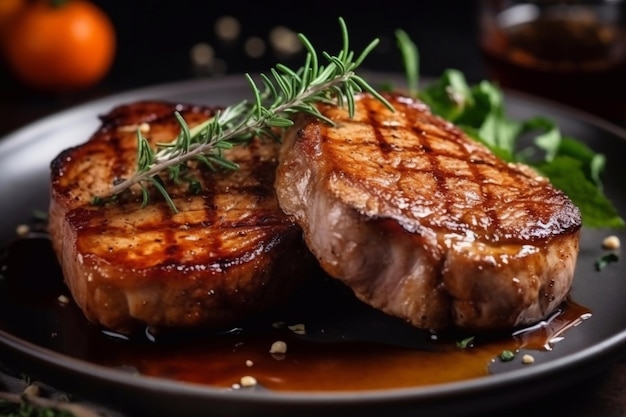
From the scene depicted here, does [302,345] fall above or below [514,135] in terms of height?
below

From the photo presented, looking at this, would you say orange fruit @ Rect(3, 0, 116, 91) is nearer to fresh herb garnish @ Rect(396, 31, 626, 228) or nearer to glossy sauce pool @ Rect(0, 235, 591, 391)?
fresh herb garnish @ Rect(396, 31, 626, 228)

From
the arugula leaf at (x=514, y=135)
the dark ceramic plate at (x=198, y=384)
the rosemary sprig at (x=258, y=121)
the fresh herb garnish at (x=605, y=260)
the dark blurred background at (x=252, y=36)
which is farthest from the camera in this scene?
the dark blurred background at (x=252, y=36)

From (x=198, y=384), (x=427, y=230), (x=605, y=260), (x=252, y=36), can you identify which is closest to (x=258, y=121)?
(x=427, y=230)

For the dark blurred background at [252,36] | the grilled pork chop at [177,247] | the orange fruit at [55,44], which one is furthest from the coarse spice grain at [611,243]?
the orange fruit at [55,44]

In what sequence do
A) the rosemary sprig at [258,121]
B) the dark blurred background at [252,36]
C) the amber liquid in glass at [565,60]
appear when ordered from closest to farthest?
the rosemary sprig at [258,121]
the amber liquid in glass at [565,60]
the dark blurred background at [252,36]

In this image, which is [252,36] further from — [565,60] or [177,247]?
[177,247]

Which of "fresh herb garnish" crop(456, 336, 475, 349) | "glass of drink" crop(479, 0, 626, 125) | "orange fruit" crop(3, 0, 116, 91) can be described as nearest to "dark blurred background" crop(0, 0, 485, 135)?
"orange fruit" crop(3, 0, 116, 91)

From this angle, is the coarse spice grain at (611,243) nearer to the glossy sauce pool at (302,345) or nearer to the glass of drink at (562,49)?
the glossy sauce pool at (302,345)
